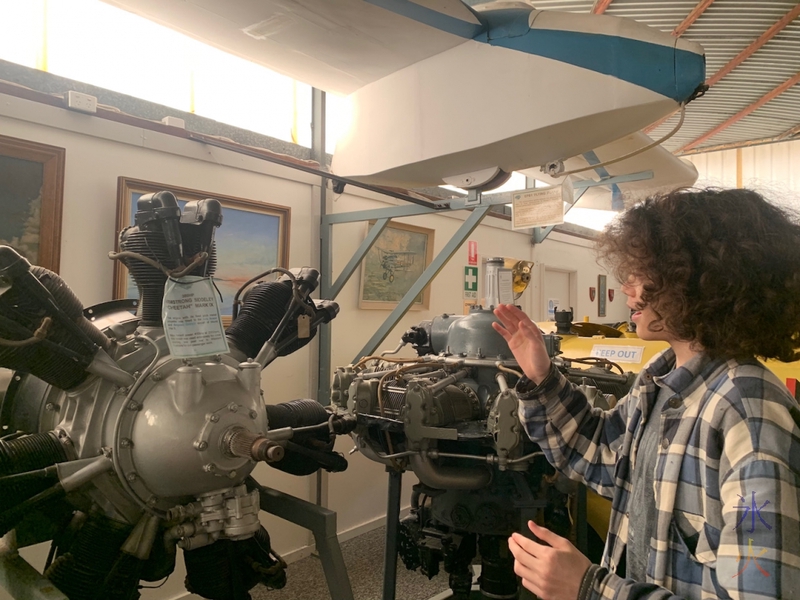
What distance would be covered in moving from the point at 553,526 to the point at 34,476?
1666mm

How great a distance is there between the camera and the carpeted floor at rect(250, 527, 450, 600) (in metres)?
2.57

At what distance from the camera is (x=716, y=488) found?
2.71 feet

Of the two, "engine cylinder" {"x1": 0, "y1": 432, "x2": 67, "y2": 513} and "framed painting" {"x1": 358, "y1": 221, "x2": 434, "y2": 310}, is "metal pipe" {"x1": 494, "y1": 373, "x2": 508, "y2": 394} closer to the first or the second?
"engine cylinder" {"x1": 0, "y1": 432, "x2": 67, "y2": 513}

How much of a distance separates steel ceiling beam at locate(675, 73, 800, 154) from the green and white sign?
345 centimetres

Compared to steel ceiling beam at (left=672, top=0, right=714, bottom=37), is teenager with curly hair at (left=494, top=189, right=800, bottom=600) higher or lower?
lower

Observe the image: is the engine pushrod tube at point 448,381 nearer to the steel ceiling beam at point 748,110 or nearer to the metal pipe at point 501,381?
the metal pipe at point 501,381

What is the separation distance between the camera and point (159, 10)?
6.17 feet

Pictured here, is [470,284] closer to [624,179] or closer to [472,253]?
[472,253]

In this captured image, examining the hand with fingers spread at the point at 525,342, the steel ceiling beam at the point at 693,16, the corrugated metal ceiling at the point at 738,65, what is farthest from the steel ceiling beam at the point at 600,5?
the hand with fingers spread at the point at 525,342

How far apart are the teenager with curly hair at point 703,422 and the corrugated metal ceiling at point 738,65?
8.54ft

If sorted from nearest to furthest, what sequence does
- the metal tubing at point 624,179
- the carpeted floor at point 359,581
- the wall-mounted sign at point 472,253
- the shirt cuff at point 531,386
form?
the shirt cuff at point 531,386 < the carpeted floor at point 359,581 < the metal tubing at point 624,179 < the wall-mounted sign at point 472,253

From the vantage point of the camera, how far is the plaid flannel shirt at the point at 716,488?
74 cm

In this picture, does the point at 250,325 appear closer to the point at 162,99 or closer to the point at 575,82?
the point at 575,82
